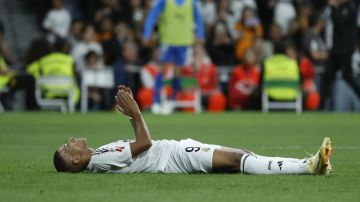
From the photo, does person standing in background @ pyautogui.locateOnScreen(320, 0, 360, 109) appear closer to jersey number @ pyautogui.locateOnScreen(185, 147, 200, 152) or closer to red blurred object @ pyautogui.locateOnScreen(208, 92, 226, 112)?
red blurred object @ pyautogui.locateOnScreen(208, 92, 226, 112)

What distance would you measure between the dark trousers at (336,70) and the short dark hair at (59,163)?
1368 cm

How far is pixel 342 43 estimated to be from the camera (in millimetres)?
23516

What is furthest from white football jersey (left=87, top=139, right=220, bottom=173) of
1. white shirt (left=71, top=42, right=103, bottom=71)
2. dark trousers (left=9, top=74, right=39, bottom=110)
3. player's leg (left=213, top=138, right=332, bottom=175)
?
white shirt (left=71, top=42, right=103, bottom=71)

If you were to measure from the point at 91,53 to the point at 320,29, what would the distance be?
18.4 feet

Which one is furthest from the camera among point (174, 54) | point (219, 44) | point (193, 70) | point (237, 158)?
point (219, 44)

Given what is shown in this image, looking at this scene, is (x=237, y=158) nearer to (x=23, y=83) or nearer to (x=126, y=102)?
(x=126, y=102)

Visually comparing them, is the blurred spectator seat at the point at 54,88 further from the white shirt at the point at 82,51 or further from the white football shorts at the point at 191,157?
the white football shorts at the point at 191,157

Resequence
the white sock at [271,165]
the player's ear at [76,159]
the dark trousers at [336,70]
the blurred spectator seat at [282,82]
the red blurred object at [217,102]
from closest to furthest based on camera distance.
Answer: the white sock at [271,165] → the player's ear at [76,159] → the dark trousers at [336,70] → the blurred spectator seat at [282,82] → the red blurred object at [217,102]

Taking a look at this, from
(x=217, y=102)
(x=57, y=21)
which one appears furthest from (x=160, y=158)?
(x=57, y=21)

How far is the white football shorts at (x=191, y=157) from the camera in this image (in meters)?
9.73

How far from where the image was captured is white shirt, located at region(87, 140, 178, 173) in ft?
32.0

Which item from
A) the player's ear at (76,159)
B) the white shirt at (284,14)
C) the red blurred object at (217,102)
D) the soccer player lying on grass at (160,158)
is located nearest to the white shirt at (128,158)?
the soccer player lying on grass at (160,158)

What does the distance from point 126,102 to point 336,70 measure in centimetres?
1460

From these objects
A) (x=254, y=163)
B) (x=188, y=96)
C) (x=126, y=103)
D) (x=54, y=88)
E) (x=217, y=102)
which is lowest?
(x=217, y=102)
